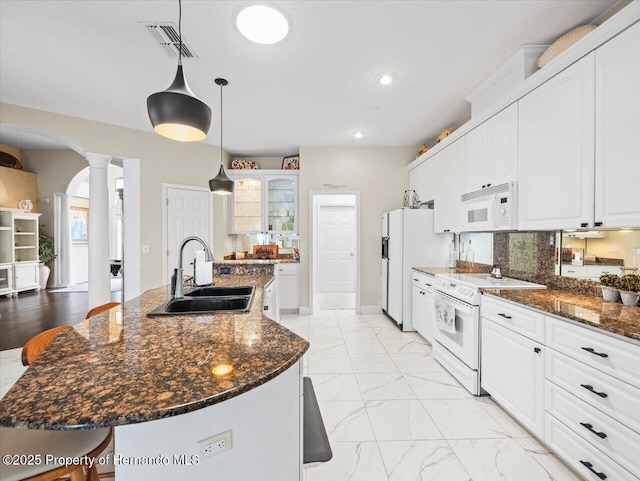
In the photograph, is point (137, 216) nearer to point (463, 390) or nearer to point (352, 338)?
point (352, 338)

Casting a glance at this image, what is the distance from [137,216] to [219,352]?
3827mm

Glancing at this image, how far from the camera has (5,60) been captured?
248cm

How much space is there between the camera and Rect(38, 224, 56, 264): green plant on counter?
6.47 metres

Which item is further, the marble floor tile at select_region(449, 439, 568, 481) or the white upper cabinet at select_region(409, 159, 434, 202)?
the white upper cabinet at select_region(409, 159, 434, 202)

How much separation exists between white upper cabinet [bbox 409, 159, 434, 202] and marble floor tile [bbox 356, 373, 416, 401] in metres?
2.40

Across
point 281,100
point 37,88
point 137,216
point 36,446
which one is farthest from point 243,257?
point 36,446

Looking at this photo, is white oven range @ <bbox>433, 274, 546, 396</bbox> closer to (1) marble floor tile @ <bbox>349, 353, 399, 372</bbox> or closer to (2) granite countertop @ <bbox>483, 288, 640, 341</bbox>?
(2) granite countertop @ <bbox>483, 288, 640, 341</bbox>

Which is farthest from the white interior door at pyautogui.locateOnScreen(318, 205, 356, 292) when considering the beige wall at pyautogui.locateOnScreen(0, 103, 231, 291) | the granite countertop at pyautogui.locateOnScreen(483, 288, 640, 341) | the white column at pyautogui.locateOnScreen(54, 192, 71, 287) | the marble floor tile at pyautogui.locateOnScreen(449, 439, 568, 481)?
the white column at pyautogui.locateOnScreen(54, 192, 71, 287)

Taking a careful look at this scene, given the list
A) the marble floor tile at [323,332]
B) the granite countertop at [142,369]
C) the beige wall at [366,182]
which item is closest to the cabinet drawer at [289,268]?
the beige wall at [366,182]

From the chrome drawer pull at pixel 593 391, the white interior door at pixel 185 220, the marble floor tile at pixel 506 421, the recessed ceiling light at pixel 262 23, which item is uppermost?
the recessed ceiling light at pixel 262 23

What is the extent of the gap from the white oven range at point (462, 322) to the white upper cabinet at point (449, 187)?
758 mm

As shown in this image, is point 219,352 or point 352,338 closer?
point 219,352

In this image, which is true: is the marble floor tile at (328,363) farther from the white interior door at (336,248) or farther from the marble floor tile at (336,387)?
the white interior door at (336,248)

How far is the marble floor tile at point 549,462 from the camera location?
1.62m
